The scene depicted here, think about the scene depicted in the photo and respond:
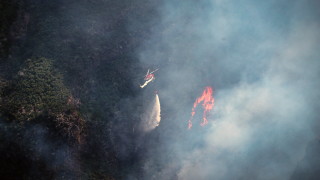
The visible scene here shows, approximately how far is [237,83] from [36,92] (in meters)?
14.5

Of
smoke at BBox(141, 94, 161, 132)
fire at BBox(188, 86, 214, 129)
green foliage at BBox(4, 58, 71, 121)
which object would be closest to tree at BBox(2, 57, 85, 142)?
green foliage at BBox(4, 58, 71, 121)

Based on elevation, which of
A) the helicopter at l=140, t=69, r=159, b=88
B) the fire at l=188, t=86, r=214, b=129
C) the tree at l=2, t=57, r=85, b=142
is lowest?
the tree at l=2, t=57, r=85, b=142

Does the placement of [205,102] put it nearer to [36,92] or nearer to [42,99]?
[42,99]

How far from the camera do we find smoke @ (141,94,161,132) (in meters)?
16.2

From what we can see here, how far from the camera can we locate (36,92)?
12961 mm

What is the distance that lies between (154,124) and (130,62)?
4685mm

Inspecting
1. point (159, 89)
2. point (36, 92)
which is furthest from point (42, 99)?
point (159, 89)

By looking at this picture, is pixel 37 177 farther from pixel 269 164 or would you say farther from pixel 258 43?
pixel 258 43

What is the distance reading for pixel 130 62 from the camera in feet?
57.8

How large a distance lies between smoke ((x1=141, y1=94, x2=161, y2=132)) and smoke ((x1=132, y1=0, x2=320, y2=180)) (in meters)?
0.56

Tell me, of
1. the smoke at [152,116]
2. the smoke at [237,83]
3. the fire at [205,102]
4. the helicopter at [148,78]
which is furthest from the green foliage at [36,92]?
the fire at [205,102]

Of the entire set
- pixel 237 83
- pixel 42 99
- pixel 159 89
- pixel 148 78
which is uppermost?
pixel 237 83

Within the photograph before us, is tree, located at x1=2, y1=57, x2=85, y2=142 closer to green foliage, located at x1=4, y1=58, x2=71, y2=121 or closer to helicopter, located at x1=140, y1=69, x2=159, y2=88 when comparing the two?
green foliage, located at x1=4, y1=58, x2=71, y2=121

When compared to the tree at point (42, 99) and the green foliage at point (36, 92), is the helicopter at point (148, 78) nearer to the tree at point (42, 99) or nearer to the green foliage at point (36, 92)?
the tree at point (42, 99)
